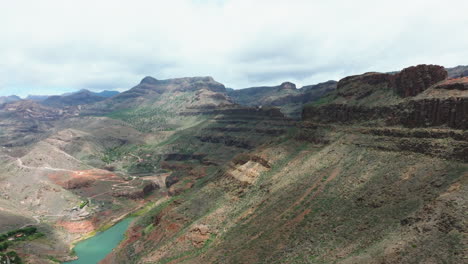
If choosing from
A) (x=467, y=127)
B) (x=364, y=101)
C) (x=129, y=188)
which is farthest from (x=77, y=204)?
(x=467, y=127)

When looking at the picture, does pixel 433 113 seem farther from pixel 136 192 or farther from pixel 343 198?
pixel 136 192

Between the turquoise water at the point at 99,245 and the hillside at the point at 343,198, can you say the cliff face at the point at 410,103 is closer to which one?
the hillside at the point at 343,198

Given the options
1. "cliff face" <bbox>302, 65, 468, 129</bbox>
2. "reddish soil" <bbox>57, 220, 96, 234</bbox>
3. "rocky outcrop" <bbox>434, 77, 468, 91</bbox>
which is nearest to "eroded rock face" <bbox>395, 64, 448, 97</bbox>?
"cliff face" <bbox>302, 65, 468, 129</bbox>

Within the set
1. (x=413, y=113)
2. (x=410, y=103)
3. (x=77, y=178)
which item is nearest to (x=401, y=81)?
(x=410, y=103)

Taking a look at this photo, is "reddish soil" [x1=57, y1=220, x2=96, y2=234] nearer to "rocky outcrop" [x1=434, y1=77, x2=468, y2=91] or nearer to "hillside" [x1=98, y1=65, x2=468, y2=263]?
"hillside" [x1=98, y1=65, x2=468, y2=263]

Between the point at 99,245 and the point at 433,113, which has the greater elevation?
the point at 433,113

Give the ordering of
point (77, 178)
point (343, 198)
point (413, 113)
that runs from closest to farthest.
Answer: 1. point (343, 198)
2. point (413, 113)
3. point (77, 178)
